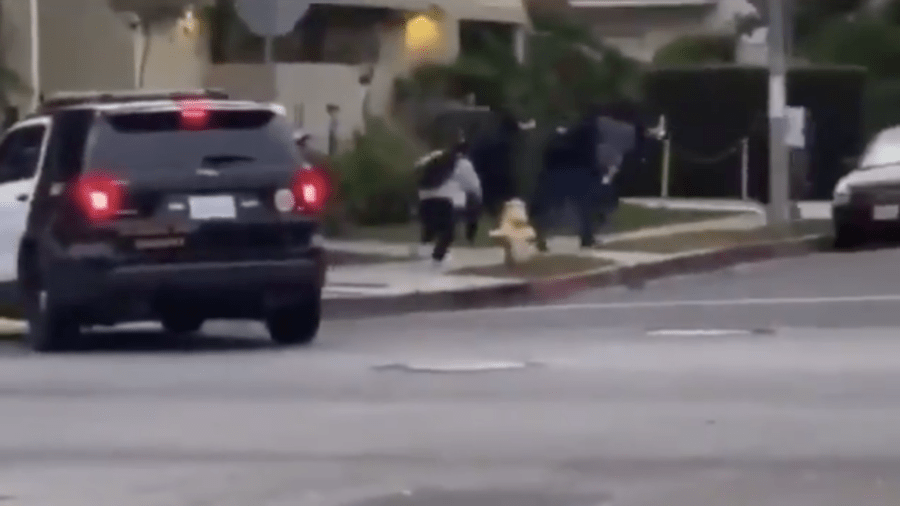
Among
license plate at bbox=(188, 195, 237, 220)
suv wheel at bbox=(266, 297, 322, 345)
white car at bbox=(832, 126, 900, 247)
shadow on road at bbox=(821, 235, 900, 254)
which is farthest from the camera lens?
shadow on road at bbox=(821, 235, 900, 254)

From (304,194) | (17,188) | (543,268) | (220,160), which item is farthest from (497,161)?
(220,160)

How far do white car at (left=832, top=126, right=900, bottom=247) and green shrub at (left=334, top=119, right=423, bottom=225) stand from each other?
4.69 metres

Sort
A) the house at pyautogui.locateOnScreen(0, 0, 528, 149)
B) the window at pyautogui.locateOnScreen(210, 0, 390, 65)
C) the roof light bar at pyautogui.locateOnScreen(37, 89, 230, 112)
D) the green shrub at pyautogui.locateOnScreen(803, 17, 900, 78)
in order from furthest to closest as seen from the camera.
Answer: the green shrub at pyautogui.locateOnScreen(803, 17, 900, 78) < the window at pyautogui.locateOnScreen(210, 0, 390, 65) < the house at pyautogui.locateOnScreen(0, 0, 528, 149) < the roof light bar at pyautogui.locateOnScreen(37, 89, 230, 112)

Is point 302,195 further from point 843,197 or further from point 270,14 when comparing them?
point 843,197

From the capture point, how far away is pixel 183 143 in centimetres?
1652

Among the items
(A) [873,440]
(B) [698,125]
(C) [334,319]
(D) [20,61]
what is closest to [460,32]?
(B) [698,125]

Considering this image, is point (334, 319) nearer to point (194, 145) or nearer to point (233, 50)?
point (194, 145)

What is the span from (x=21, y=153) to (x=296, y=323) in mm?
2390

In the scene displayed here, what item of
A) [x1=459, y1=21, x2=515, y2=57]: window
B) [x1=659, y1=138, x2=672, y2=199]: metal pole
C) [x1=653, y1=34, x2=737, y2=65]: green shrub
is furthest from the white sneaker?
[x1=653, y1=34, x2=737, y2=65]: green shrub

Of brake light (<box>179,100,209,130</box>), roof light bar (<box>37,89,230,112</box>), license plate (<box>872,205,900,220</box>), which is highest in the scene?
roof light bar (<box>37,89,230,112</box>)

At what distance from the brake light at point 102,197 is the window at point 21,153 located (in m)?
1.12

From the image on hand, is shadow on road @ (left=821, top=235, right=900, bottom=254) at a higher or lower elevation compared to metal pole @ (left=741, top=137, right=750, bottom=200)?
→ lower

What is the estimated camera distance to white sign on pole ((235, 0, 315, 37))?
2262 centimetres

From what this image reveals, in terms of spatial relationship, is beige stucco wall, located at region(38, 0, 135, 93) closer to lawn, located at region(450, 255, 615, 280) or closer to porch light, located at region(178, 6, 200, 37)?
porch light, located at region(178, 6, 200, 37)
